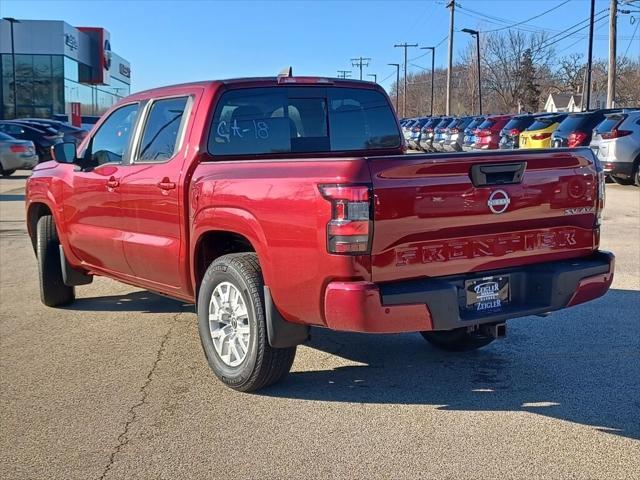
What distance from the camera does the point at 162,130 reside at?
5.56 meters

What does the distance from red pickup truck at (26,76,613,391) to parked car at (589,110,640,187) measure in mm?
12995

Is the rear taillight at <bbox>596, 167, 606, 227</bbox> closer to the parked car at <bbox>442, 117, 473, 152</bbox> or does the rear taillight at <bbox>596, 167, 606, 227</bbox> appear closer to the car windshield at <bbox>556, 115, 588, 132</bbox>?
the car windshield at <bbox>556, 115, 588, 132</bbox>

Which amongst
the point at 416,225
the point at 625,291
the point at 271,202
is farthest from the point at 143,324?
the point at 625,291

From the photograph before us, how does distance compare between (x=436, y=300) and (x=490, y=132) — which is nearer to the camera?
(x=436, y=300)

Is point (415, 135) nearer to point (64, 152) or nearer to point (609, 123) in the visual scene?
point (609, 123)

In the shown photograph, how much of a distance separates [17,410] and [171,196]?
1.70 meters

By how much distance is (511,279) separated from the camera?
4422 millimetres

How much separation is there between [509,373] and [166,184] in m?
2.74

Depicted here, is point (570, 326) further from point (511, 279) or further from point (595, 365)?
point (511, 279)

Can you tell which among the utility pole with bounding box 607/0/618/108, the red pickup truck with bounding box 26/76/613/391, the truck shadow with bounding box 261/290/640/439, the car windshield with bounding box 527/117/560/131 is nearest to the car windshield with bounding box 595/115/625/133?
the car windshield with bounding box 527/117/560/131

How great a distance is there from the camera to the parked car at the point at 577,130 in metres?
18.6

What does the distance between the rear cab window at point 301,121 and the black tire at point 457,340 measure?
5.29ft

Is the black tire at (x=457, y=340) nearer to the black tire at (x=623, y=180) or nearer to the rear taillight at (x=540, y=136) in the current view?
the black tire at (x=623, y=180)

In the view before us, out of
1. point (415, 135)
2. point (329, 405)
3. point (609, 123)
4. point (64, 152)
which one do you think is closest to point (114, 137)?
point (64, 152)
